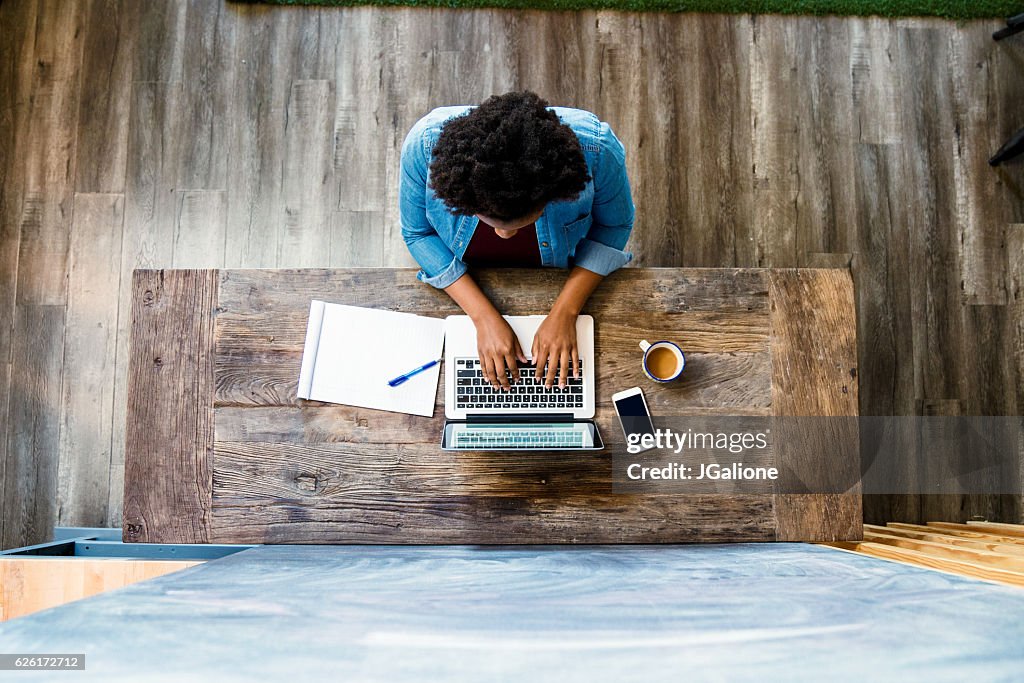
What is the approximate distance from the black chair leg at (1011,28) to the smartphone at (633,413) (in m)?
1.98

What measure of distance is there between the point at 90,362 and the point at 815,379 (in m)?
2.12

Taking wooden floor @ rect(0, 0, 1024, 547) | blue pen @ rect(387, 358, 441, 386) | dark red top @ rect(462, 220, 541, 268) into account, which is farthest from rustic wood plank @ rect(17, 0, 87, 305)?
dark red top @ rect(462, 220, 541, 268)

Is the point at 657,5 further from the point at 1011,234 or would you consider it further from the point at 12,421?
the point at 12,421

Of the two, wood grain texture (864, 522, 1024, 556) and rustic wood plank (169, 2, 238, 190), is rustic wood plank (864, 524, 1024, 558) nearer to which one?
wood grain texture (864, 522, 1024, 556)

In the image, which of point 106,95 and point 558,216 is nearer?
point 558,216

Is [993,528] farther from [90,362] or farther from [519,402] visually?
[90,362]

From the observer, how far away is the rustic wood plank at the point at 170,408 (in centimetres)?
134

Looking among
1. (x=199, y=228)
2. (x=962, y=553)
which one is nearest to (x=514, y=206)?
(x=962, y=553)

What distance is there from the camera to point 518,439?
52.7 inches

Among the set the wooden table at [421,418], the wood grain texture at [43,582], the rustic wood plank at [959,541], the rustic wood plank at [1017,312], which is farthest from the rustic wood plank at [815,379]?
the wood grain texture at [43,582]

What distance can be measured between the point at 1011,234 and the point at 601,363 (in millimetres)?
1735

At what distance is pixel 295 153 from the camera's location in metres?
2.12

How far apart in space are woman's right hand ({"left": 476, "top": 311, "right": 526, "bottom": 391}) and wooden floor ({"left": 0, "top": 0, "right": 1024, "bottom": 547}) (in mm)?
820

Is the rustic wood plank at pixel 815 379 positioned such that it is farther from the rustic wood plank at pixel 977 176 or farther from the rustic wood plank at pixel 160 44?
the rustic wood plank at pixel 160 44
